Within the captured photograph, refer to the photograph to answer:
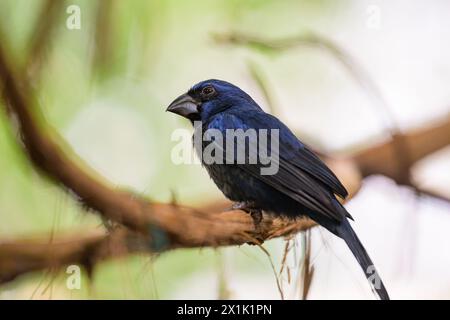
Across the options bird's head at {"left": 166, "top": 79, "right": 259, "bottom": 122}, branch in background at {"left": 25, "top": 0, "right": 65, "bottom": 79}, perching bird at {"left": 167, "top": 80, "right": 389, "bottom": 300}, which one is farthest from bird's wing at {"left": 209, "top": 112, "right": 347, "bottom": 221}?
branch in background at {"left": 25, "top": 0, "right": 65, "bottom": 79}

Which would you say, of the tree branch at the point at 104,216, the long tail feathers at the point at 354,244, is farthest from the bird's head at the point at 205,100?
the long tail feathers at the point at 354,244

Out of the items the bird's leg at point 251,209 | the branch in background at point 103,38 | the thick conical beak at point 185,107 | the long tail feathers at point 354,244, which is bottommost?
the long tail feathers at point 354,244

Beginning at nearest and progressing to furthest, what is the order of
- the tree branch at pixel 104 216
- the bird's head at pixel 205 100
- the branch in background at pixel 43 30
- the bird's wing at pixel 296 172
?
1. the tree branch at pixel 104 216
2. the bird's wing at pixel 296 172
3. the branch in background at pixel 43 30
4. the bird's head at pixel 205 100

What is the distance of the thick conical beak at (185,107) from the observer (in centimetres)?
345

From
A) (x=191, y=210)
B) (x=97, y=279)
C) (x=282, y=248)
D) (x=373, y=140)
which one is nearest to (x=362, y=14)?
(x=373, y=140)

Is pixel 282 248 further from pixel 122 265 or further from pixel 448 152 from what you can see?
pixel 448 152

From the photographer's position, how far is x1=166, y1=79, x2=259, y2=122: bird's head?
3.44 metres

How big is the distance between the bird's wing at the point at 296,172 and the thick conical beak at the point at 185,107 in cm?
21

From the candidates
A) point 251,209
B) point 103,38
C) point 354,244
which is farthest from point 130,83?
point 354,244

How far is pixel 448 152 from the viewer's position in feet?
12.1

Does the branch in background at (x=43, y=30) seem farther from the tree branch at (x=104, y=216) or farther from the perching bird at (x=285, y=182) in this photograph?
the perching bird at (x=285, y=182)

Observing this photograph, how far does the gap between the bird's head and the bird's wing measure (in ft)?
0.47

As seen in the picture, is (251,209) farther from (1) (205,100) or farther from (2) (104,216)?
(2) (104,216)

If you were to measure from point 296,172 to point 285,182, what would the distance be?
8 centimetres
